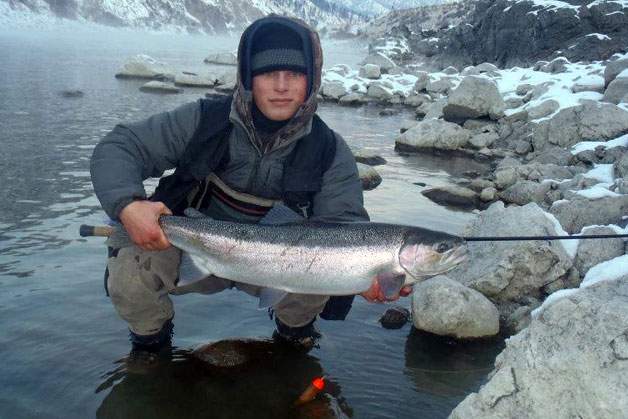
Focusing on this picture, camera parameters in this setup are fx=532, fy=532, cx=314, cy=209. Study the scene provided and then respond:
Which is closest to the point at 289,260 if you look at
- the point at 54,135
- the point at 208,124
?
the point at 208,124

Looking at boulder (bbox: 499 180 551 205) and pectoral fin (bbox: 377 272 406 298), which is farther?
boulder (bbox: 499 180 551 205)

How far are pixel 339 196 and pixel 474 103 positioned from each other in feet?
58.6

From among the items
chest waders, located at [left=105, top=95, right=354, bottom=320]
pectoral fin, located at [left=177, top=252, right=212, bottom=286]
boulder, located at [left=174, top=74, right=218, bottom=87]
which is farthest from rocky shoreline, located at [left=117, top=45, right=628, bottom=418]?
boulder, located at [left=174, top=74, right=218, bottom=87]

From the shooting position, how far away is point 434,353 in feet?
17.7

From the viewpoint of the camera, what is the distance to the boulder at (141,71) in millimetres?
31922

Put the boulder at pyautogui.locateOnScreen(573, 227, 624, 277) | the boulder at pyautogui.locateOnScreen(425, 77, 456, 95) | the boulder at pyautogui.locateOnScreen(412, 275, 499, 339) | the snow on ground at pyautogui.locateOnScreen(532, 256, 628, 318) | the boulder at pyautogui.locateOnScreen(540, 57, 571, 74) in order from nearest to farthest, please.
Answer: the snow on ground at pyautogui.locateOnScreen(532, 256, 628, 318) < the boulder at pyautogui.locateOnScreen(412, 275, 499, 339) < the boulder at pyautogui.locateOnScreen(573, 227, 624, 277) < the boulder at pyautogui.locateOnScreen(540, 57, 571, 74) < the boulder at pyautogui.locateOnScreen(425, 77, 456, 95)

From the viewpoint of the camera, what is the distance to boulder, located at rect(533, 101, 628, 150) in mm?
14102

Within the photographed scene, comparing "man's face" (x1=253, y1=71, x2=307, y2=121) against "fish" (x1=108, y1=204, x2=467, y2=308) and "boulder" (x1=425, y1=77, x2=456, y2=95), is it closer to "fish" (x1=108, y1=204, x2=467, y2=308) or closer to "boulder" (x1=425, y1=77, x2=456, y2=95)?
"fish" (x1=108, y1=204, x2=467, y2=308)

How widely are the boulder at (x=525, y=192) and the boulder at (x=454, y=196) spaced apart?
709mm

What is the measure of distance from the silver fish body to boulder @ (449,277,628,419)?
912mm

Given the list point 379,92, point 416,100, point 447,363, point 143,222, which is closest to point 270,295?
point 143,222

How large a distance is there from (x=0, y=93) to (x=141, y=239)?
2010cm

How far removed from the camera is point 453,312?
562cm

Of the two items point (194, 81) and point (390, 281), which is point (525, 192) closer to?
point (390, 281)
